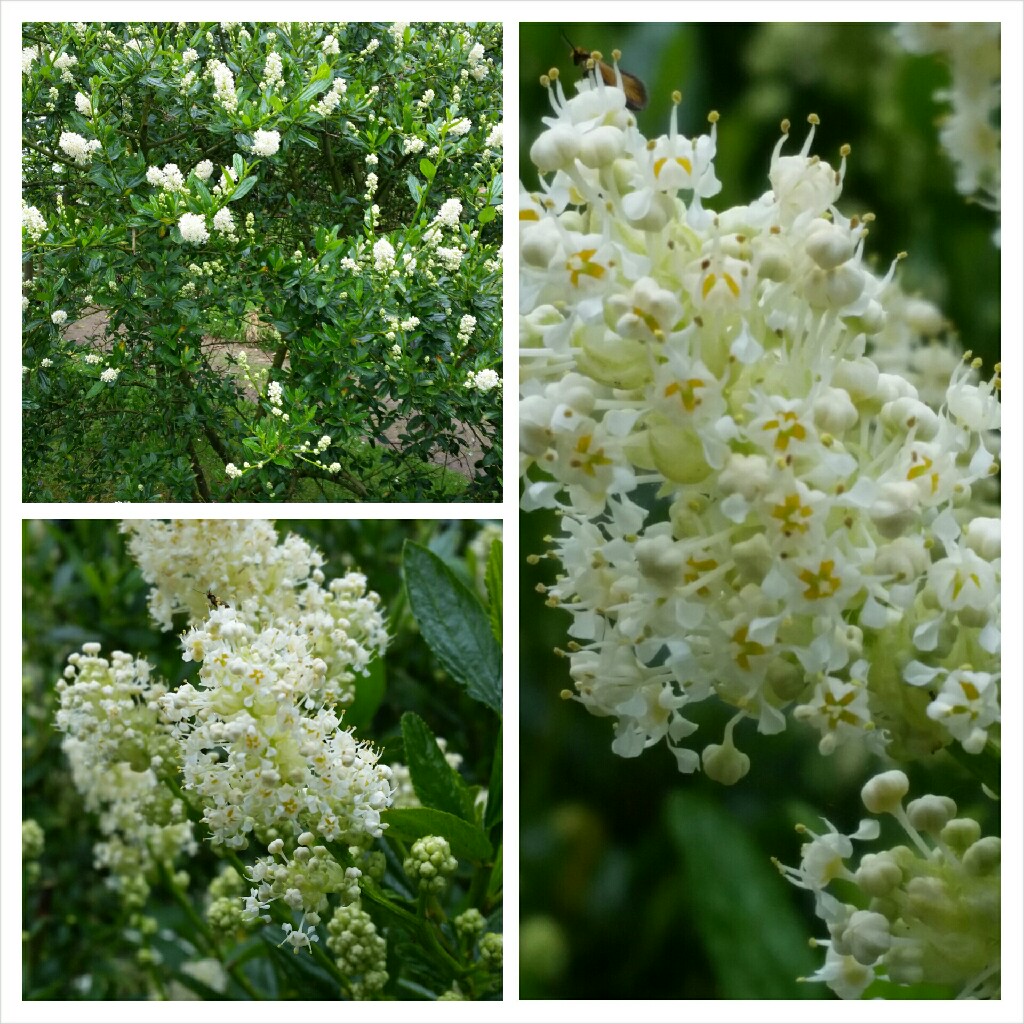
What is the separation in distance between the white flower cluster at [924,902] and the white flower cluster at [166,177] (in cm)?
126

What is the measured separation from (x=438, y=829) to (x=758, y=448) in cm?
66

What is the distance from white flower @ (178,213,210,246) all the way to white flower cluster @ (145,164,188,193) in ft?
0.14

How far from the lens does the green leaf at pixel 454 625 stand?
1.62 metres

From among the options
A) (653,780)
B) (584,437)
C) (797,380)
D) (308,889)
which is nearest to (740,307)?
(797,380)

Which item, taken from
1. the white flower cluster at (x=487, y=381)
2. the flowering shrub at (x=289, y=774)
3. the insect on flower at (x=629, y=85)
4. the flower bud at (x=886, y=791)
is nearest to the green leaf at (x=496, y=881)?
the flowering shrub at (x=289, y=774)

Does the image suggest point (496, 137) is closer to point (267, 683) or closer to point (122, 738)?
point (267, 683)

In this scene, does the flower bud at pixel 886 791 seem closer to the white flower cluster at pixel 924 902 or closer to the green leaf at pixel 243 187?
the white flower cluster at pixel 924 902

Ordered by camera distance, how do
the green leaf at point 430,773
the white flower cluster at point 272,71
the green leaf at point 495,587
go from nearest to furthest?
the green leaf at point 430,773 < the green leaf at point 495,587 < the white flower cluster at point 272,71

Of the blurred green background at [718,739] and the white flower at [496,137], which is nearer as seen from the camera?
the blurred green background at [718,739]

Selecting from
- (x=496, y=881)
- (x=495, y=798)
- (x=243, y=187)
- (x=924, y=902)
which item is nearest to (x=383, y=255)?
(x=243, y=187)

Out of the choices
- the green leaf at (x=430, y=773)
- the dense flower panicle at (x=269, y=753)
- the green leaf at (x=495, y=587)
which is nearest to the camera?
the dense flower panicle at (x=269, y=753)

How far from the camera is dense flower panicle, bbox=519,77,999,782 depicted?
3.73ft

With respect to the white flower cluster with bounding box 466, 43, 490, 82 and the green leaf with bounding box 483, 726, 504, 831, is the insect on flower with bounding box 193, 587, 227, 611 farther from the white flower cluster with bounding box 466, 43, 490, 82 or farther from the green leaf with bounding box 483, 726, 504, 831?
the white flower cluster with bounding box 466, 43, 490, 82

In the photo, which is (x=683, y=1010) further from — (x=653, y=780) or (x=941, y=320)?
(x=941, y=320)
